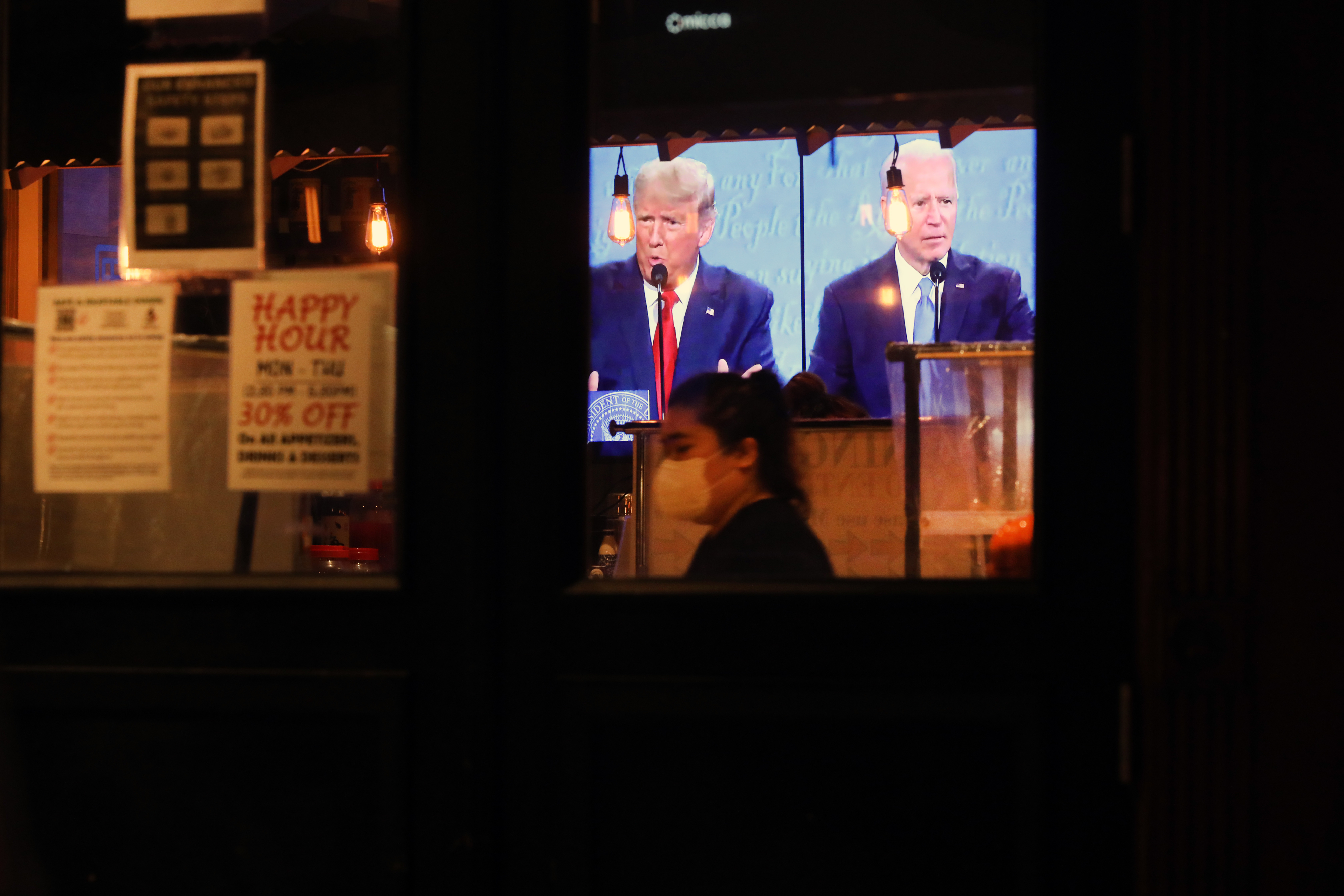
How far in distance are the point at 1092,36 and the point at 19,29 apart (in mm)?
2224

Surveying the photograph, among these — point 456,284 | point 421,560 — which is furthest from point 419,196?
point 421,560

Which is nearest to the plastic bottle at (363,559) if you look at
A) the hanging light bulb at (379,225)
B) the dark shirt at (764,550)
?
the dark shirt at (764,550)

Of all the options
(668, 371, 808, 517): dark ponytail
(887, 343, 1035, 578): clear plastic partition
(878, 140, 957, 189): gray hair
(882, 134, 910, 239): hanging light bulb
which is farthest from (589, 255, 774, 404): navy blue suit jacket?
(878, 140, 957, 189): gray hair

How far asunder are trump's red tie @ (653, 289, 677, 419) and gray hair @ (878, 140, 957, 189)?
1.42 m

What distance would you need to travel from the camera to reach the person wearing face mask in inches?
97.7

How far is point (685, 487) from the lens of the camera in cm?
291

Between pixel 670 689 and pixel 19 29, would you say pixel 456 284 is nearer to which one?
pixel 670 689

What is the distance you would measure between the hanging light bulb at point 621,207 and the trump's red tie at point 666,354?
463 millimetres

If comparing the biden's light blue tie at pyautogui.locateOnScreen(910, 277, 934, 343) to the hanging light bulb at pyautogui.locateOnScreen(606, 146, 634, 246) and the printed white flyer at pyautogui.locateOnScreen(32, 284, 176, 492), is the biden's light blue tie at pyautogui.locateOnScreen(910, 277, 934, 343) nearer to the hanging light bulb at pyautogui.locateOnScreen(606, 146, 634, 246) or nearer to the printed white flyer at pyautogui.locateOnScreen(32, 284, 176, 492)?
the hanging light bulb at pyautogui.locateOnScreen(606, 146, 634, 246)

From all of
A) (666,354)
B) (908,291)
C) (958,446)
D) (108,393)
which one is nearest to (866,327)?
(908,291)

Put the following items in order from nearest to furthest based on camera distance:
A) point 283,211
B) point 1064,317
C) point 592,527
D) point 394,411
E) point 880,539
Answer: point 1064,317, point 394,411, point 592,527, point 283,211, point 880,539

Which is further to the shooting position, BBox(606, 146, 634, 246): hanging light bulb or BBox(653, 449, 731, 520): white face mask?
BBox(606, 146, 634, 246): hanging light bulb

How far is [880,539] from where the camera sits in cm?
323

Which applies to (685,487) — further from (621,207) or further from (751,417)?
(621,207)
